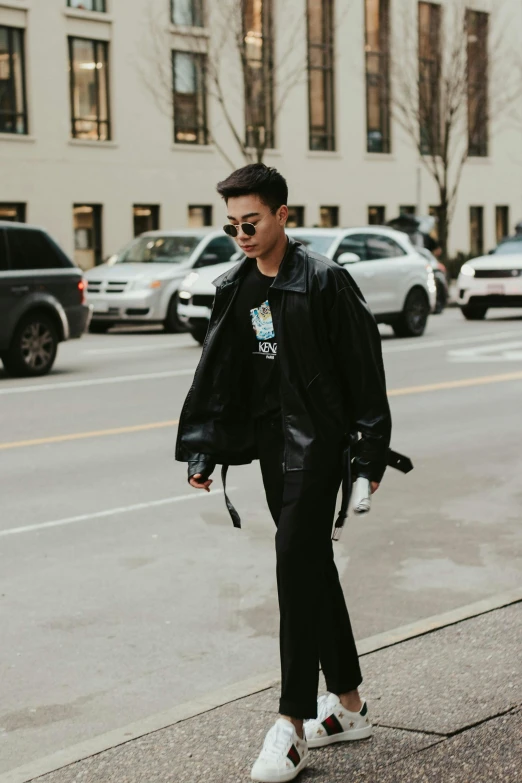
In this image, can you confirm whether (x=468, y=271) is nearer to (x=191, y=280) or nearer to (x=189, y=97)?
(x=191, y=280)

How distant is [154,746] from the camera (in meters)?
4.11

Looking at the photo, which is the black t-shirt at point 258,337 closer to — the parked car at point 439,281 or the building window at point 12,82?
the parked car at point 439,281

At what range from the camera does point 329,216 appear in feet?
133

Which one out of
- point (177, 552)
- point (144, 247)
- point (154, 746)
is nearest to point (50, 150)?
point (144, 247)

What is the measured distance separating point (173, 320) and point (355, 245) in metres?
3.80

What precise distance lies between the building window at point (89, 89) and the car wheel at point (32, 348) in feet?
55.8

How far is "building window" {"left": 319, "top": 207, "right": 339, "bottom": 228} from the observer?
40125 millimetres

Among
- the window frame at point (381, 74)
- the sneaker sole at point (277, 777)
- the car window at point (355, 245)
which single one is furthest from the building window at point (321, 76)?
the sneaker sole at point (277, 777)

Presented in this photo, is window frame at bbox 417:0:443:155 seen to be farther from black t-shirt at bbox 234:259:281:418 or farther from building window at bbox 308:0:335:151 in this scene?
black t-shirt at bbox 234:259:281:418

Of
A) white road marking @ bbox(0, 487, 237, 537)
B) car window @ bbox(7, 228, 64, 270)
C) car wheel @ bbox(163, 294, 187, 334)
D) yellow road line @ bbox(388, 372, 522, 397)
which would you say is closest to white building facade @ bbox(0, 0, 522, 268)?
car wheel @ bbox(163, 294, 187, 334)

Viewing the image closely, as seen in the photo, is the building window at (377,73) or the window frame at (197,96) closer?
the window frame at (197,96)

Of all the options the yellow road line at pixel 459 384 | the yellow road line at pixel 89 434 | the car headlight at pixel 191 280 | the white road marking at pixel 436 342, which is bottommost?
the white road marking at pixel 436 342

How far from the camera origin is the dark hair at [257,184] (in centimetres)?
399

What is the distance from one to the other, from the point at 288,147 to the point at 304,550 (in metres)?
35.1
